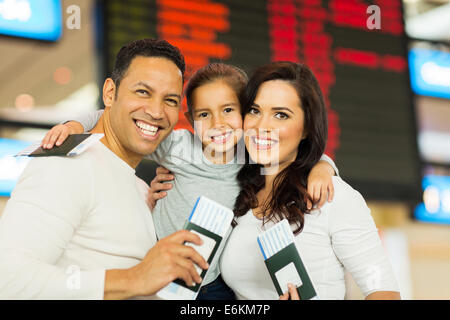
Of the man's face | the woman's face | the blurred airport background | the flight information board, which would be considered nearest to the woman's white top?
the woman's face

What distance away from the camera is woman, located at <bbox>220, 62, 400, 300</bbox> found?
4.09ft

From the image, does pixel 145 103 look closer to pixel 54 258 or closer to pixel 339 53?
pixel 54 258

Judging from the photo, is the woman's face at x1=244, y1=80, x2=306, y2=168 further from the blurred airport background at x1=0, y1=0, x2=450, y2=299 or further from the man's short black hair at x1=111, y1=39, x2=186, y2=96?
the blurred airport background at x1=0, y1=0, x2=450, y2=299

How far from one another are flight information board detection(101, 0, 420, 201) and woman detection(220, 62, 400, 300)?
119 cm

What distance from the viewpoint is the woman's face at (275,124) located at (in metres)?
1.41

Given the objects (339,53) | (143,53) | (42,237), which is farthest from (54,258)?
(339,53)

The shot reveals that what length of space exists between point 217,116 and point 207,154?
0.11 m

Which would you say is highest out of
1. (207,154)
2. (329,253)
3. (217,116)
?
(217,116)

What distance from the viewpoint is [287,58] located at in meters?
2.85

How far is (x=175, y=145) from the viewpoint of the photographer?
157 cm

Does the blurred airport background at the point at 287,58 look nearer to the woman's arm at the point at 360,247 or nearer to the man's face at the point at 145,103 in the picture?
the man's face at the point at 145,103

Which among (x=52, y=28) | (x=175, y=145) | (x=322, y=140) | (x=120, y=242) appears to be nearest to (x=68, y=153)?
(x=120, y=242)
